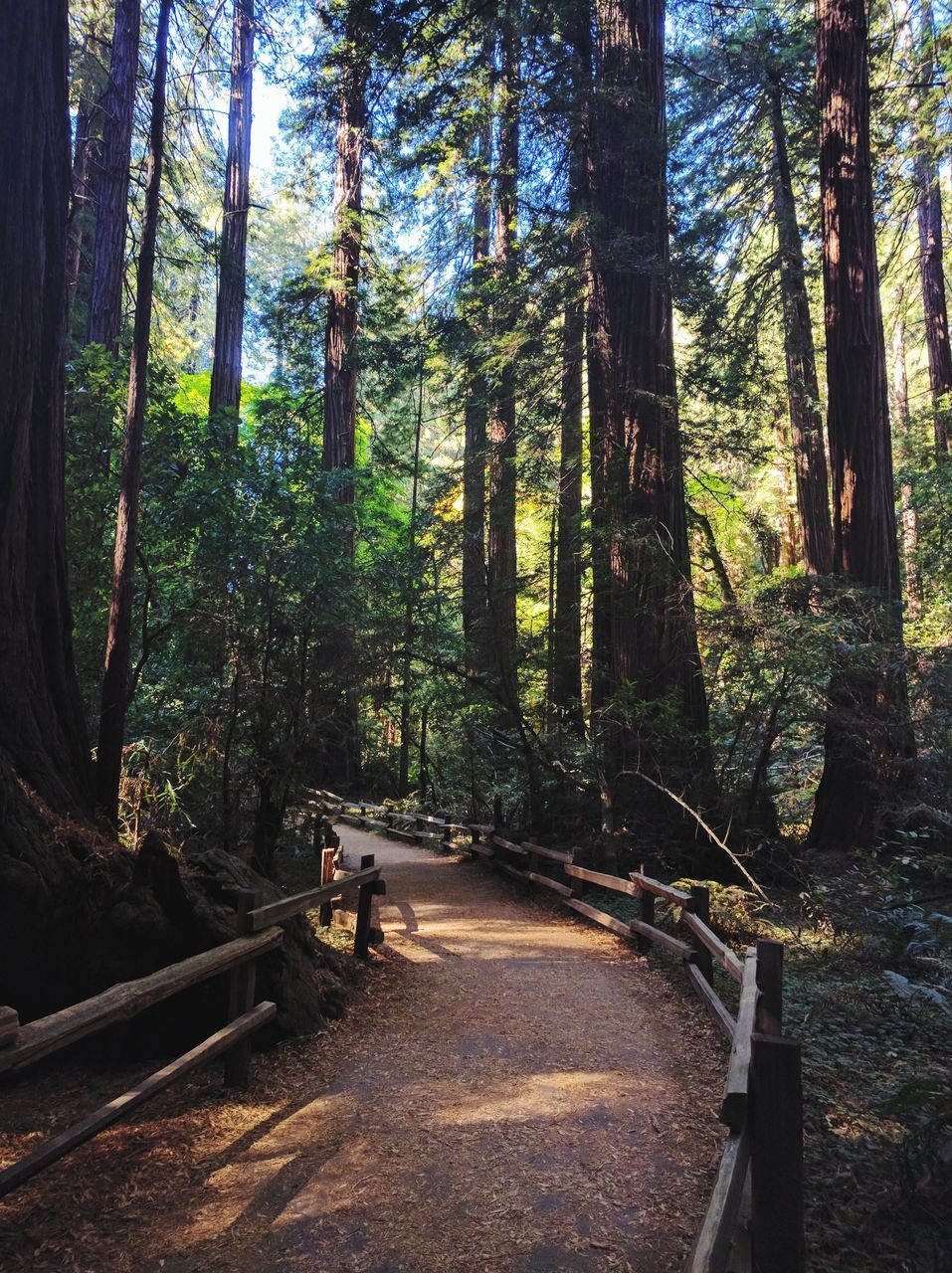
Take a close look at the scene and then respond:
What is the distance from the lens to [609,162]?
1131cm

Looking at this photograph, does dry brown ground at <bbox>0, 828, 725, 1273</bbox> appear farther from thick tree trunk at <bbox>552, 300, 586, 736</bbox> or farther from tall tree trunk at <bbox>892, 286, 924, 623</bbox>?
tall tree trunk at <bbox>892, 286, 924, 623</bbox>

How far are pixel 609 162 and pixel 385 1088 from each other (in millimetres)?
12151

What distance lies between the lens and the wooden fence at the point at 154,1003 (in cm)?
274

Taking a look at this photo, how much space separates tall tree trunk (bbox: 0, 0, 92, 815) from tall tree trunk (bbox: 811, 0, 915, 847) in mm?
8201

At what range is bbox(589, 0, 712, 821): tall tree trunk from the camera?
9.91m

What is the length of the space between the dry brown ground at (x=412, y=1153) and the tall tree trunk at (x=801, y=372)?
33.0 feet

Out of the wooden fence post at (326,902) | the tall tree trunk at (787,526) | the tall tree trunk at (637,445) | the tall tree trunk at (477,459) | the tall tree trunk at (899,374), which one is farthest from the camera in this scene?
the tall tree trunk at (899,374)


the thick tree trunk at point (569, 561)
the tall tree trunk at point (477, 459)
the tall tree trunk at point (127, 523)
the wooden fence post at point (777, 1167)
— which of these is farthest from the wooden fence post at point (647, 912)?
the tall tree trunk at point (477, 459)

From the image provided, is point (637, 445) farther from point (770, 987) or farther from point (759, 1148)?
point (759, 1148)

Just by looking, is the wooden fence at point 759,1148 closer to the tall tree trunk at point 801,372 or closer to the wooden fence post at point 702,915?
the wooden fence post at point 702,915

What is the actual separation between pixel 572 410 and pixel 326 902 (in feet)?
29.6

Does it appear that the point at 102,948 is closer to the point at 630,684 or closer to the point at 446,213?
the point at 630,684

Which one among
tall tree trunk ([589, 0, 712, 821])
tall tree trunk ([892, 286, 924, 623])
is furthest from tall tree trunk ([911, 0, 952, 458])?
tall tree trunk ([589, 0, 712, 821])

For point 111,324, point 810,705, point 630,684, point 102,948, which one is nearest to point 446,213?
point 111,324
